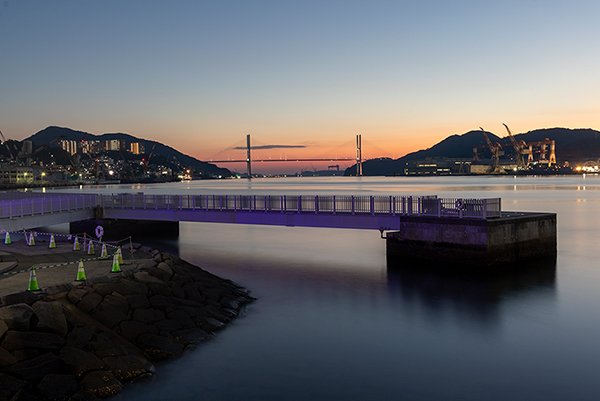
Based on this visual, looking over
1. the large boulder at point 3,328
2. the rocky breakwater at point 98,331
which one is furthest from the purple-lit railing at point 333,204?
the large boulder at point 3,328

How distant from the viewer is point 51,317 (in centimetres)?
1526

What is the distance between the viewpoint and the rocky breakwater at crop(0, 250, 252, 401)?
13.3 metres

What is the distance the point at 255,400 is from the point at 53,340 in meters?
5.32

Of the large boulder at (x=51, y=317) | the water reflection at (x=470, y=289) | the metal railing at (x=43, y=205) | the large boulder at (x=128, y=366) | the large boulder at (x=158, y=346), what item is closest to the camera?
the large boulder at (x=128, y=366)

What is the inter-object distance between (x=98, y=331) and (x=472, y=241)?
19798mm

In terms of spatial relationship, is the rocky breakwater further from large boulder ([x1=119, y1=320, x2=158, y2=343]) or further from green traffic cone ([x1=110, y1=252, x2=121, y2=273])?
green traffic cone ([x1=110, y1=252, x2=121, y2=273])

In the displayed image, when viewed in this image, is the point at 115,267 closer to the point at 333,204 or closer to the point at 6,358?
the point at 6,358

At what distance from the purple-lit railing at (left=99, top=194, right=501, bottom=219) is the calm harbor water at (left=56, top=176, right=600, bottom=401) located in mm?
3452

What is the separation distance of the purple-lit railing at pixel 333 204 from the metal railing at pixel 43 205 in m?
1.21

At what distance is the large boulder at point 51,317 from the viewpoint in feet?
48.9

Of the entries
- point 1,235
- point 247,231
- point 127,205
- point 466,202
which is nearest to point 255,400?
point 466,202

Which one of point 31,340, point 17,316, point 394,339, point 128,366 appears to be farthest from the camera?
point 394,339

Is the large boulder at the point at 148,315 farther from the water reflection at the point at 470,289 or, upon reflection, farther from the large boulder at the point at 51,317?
the water reflection at the point at 470,289

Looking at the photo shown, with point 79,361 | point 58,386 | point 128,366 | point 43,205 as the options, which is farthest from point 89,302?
point 43,205
